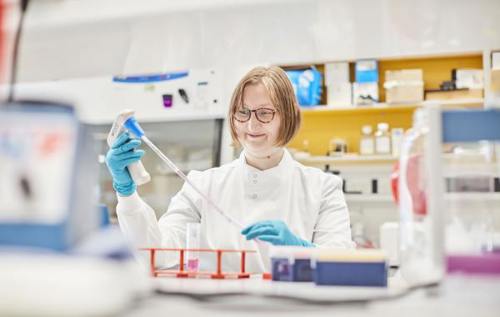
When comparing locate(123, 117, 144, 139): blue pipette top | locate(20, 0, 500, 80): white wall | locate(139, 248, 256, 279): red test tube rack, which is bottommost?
locate(139, 248, 256, 279): red test tube rack

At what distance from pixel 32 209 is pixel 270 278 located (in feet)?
1.77

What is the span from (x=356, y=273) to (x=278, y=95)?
1.02 meters

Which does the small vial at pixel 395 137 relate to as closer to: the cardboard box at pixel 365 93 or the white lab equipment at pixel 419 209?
the cardboard box at pixel 365 93

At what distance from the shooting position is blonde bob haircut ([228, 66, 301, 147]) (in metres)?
1.71

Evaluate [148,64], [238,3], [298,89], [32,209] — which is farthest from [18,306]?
[298,89]

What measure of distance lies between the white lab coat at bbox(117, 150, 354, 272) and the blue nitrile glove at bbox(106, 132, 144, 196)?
19cm

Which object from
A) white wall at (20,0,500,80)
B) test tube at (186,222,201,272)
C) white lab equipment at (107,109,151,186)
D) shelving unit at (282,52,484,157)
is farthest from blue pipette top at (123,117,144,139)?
shelving unit at (282,52,484,157)

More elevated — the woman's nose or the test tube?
the woman's nose

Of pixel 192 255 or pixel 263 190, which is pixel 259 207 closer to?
pixel 263 190

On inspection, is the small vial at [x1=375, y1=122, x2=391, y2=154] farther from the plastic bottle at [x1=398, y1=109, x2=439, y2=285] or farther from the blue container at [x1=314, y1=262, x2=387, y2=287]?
the blue container at [x1=314, y1=262, x2=387, y2=287]

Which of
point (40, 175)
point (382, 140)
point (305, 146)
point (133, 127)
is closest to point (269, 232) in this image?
point (133, 127)

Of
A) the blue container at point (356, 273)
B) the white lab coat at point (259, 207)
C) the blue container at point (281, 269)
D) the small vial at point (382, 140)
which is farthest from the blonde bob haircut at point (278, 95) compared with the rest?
the small vial at point (382, 140)

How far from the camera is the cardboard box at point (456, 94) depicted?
3.45 meters

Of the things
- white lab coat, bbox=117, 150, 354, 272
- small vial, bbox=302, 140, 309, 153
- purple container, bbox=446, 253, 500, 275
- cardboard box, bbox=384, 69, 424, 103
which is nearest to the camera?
purple container, bbox=446, 253, 500, 275
